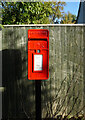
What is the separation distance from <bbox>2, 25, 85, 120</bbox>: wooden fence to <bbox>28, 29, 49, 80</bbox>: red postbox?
3.13ft

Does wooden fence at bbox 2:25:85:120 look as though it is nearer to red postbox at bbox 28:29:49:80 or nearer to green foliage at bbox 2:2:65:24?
red postbox at bbox 28:29:49:80

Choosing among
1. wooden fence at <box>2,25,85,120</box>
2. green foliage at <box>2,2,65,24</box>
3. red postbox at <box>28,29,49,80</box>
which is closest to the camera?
red postbox at <box>28,29,49,80</box>

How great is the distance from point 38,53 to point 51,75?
1.16 metres

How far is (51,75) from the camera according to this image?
321 centimetres

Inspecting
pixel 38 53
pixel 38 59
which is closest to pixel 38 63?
pixel 38 59

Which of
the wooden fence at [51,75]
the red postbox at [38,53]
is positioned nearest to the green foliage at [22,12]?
the wooden fence at [51,75]

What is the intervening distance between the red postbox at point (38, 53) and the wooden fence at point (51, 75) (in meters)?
0.95

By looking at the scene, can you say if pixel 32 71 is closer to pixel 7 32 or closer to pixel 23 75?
pixel 23 75

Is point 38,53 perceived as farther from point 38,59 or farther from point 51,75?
point 51,75

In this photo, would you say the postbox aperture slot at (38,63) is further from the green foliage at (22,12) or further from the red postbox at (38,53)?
the green foliage at (22,12)

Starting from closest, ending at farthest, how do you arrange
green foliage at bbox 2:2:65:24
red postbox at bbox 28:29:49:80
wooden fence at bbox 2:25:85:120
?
red postbox at bbox 28:29:49:80 < wooden fence at bbox 2:25:85:120 < green foliage at bbox 2:2:65:24

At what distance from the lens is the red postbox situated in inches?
86.4

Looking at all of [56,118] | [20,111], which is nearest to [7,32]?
[20,111]

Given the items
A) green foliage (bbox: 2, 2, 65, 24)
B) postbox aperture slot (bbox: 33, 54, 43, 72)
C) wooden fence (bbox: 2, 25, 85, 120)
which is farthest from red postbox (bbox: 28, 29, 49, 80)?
green foliage (bbox: 2, 2, 65, 24)
